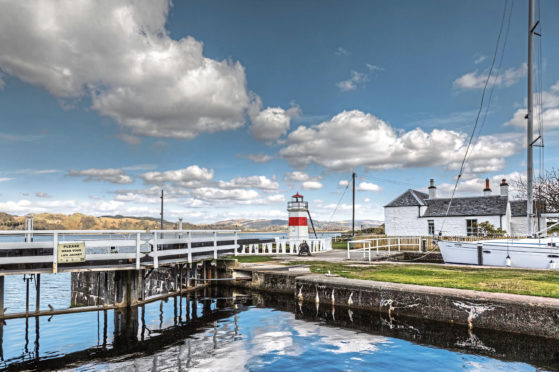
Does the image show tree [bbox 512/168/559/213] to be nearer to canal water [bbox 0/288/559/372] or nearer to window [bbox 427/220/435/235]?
window [bbox 427/220/435/235]

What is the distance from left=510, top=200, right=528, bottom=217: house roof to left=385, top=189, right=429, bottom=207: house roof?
875cm

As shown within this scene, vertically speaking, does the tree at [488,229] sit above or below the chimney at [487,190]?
below

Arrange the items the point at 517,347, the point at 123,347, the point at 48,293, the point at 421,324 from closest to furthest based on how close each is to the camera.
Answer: the point at 517,347 < the point at 123,347 < the point at 421,324 < the point at 48,293

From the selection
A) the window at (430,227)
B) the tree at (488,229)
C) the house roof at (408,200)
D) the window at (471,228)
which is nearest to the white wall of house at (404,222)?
the window at (430,227)

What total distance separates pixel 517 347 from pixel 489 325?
3.28 feet

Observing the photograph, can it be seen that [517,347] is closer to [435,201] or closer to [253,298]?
[253,298]

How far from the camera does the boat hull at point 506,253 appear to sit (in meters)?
16.5

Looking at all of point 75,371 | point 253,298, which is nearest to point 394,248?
point 253,298

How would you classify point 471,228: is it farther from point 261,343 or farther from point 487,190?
point 261,343

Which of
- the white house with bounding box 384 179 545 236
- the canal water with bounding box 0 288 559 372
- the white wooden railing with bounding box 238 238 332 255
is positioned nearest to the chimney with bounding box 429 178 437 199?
the white house with bounding box 384 179 545 236

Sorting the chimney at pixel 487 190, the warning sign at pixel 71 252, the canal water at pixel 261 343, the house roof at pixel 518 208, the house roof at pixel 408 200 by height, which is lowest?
the canal water at pixel 261 343

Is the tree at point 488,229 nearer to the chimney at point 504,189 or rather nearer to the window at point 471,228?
the window at point 471,228

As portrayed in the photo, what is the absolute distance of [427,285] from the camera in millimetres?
11414

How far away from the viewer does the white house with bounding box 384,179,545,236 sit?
35125mm
